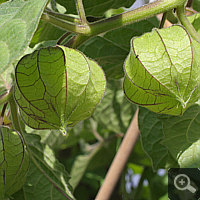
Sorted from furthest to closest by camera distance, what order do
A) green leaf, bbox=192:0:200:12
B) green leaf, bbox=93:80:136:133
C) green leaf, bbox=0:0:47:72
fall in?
green leaf, bbox=93:80:136:133 < green leaf, bbox=192:0:200:12 < green leaf, bbox=0:0:47:72

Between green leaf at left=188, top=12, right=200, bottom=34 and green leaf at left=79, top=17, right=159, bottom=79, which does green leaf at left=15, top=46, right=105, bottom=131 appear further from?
green leaf at left=79, top=17, right=159, bottom=79

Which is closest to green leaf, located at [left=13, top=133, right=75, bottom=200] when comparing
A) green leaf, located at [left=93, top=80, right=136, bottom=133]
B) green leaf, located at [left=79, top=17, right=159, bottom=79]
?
green leaf, located at [left=79, top=17, right=159, bottom=79]

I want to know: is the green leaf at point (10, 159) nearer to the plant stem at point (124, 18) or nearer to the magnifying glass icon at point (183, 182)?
the plant stem at point (124, 18)

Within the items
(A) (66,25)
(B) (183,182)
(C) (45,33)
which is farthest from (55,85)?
(B) (183,182)

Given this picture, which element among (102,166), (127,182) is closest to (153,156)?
(127,182)

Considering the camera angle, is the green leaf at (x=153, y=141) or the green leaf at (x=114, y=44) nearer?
the green leaf at (x=153, y=141)

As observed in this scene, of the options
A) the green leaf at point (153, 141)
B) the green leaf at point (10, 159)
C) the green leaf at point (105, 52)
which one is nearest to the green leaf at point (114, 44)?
the green leaf at point (105, 52)
